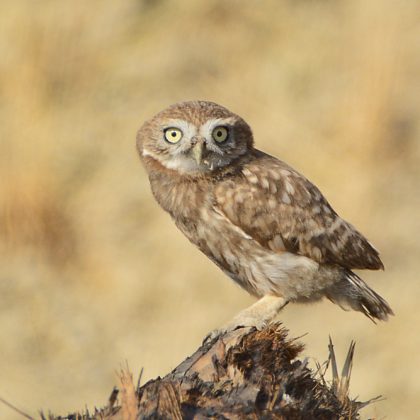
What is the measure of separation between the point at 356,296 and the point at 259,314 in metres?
0.60

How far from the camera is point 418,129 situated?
9.48 m

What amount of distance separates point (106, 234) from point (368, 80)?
278 cm

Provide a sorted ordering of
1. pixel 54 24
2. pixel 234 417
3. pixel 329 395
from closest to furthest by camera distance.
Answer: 1. pixel 234 417
2. pixel 329 395
3. pixel 54 24

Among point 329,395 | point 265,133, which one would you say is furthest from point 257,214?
point 265,133

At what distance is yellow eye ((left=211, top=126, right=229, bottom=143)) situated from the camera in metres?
5.18

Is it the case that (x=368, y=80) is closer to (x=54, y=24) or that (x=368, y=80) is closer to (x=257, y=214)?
(x=54, y=24)

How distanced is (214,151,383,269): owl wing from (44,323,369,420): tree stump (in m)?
1.44

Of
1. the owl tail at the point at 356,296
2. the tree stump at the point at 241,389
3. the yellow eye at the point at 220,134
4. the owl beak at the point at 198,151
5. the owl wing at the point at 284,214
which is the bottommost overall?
the tree stump at the point at 241,389

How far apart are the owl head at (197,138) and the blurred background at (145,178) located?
3943 millimetres

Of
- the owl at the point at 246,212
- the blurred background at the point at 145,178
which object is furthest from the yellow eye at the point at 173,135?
the blurred background at the point at 145,178

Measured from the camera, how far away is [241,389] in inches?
128

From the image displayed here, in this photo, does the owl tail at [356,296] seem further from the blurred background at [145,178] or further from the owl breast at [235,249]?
the blurred background at [145,178]

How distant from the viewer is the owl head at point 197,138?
512cm

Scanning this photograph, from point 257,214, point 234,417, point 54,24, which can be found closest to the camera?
point 234,417
